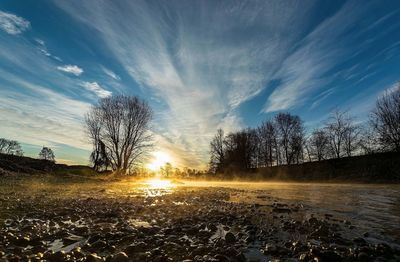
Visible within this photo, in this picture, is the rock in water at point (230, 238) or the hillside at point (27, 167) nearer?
the rock in water at point (230, 238)

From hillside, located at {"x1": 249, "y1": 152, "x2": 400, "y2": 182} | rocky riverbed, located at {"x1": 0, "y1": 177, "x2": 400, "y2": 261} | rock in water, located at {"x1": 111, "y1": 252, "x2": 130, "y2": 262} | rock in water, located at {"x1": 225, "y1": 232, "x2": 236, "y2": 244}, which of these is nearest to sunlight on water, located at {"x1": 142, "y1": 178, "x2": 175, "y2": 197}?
rocky riverbed, located at {"x1": 0, "y1": 177, "x2": 400, "y2": 261}

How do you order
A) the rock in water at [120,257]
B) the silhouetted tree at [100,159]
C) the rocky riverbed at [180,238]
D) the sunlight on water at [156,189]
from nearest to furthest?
the rock in water at [120,257], the rocky riverbed at [180,238], the sunlight on water at [156,189], the silhouetted tree at [100,159]

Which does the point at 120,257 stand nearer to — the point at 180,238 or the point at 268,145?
the point at 180,238

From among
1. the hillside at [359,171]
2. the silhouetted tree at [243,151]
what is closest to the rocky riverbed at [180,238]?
the hillside at [359,171]

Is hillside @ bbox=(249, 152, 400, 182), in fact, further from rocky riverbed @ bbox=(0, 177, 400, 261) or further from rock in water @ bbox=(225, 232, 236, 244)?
rock in water @ bbox=(225, 232, 236, 244)

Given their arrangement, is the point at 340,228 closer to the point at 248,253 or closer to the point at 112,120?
the point at 248,253

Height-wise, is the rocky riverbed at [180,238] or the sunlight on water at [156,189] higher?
the sunlight on water at [156,189]

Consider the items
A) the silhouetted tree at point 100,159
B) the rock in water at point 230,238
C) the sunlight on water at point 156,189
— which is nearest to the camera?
the rock in water at point 230,238

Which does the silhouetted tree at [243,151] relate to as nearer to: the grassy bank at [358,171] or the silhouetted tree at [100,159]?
the grassy bank at [358,171]

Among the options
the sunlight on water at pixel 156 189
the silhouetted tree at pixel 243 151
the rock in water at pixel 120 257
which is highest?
the silhouetted tree at pixel 243 151

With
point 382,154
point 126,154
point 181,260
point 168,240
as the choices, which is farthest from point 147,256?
point 382,154

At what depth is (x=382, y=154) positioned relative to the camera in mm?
34781

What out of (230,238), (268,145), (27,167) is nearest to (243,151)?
(268,145)

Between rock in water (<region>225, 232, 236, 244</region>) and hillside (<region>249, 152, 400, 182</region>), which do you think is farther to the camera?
hillside (<region>249, 152, 400, 182</region>)
